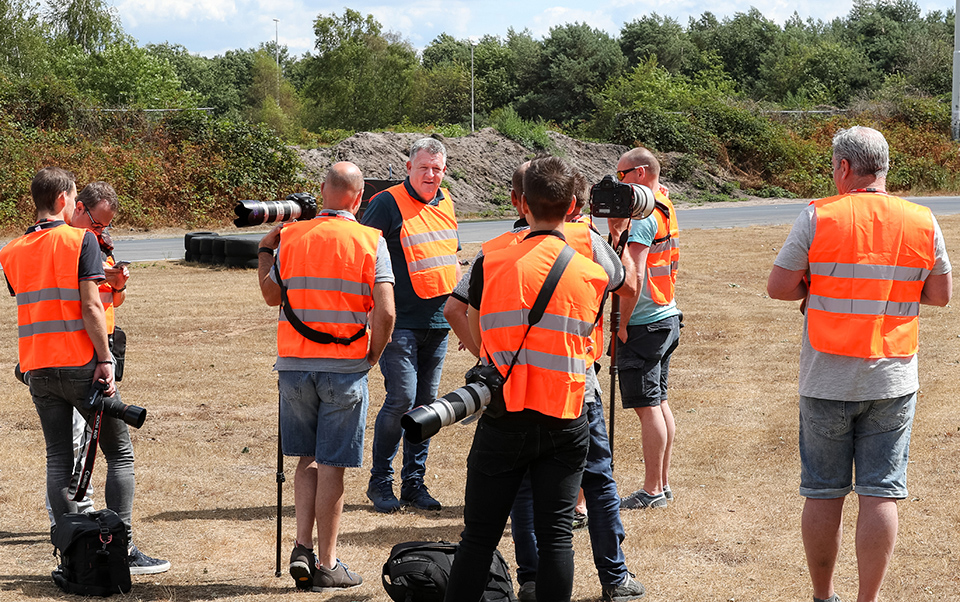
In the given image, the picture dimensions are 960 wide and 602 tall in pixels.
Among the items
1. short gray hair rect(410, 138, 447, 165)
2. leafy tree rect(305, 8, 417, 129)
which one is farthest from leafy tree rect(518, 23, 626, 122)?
short gray hair rect(410, 138, 447, 165)

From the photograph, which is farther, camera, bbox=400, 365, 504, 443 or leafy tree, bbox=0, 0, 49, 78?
leafy tree, bbox=0, 0, 49, 78

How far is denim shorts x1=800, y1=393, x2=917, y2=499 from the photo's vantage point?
3.59 metres

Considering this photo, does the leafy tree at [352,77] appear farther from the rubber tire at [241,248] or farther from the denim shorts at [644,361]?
the denim shorts at [644,361]

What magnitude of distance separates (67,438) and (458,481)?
8.50ft

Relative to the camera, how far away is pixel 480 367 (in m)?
3.40

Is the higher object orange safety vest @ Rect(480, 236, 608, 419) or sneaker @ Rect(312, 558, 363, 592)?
orange safety vest @ Rect(480, 236, 608, 419)

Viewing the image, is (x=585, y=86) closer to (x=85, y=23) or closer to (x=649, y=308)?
(x=85, y=23)

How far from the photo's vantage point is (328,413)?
425cm

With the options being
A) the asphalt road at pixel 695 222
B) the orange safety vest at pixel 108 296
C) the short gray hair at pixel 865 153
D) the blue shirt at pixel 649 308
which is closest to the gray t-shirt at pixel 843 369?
the short gray hair at pixel 865 153

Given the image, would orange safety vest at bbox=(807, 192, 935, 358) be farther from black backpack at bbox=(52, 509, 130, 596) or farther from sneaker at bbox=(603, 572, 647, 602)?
black backpack at bbox=(52, 509, 130, 596)

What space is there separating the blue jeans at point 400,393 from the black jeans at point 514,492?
2.32 meters

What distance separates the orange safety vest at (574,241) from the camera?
358cm

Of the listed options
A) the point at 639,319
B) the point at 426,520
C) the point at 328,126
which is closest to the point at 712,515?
the point at 639,319

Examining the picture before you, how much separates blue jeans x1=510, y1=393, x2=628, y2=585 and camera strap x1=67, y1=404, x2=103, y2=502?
6.68ft
